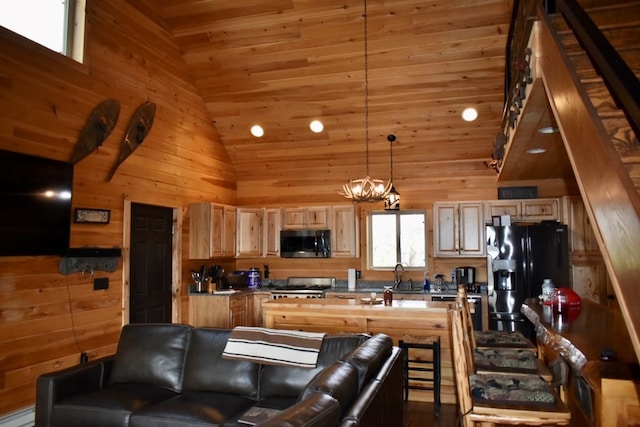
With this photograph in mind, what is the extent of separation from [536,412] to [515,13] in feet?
12.0

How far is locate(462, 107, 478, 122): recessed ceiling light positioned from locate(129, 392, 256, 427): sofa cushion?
464 cm

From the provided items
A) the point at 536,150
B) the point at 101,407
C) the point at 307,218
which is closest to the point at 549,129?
the point at 536,150

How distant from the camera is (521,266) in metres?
5.98

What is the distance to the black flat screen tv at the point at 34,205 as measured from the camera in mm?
3867

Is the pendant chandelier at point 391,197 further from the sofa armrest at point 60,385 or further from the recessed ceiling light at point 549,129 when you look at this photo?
the sofa armrest at point 60,385

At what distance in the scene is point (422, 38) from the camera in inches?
217

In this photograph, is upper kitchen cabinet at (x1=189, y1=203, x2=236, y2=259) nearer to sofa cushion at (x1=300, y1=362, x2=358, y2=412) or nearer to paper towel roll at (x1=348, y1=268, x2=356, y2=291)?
paper towel roll at (x1=348, y1=268, x2=356, y2=291)

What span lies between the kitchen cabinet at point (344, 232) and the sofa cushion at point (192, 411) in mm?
4092

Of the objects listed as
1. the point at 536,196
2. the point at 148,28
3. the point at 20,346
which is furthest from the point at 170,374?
the point at 536,196

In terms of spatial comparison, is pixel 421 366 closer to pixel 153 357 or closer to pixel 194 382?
pixel 194 382

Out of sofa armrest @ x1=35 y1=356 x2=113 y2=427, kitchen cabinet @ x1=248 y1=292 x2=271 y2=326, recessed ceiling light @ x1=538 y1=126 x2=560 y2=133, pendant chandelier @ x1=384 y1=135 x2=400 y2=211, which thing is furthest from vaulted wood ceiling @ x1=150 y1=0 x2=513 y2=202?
sofa armrest @ x1=35 y1=356 x2=113 y2=427

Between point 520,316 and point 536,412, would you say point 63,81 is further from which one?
point 520,316

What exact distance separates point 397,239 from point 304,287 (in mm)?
1646

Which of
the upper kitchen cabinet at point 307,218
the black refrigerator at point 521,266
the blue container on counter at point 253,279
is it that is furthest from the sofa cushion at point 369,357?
the blue container on counter at point 253,279
